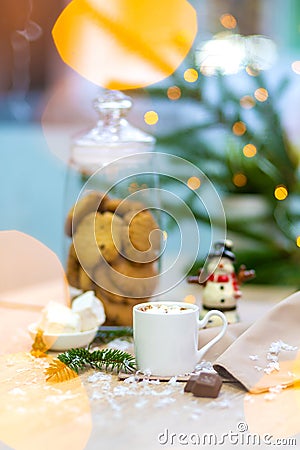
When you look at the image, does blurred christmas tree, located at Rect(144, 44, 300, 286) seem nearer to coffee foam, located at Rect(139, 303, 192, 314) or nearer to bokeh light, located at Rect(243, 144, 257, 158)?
bokeh light, located at Rect(243, 144, 257, 158)

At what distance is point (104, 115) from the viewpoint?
1.08m

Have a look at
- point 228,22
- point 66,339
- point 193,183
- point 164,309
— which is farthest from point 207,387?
point 228,22

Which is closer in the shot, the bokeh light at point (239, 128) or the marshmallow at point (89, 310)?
the marshmallow at point (89, 310)

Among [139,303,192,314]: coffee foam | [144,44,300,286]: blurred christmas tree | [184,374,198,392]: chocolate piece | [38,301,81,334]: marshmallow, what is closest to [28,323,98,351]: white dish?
[38,301,81,334]: marshmallow

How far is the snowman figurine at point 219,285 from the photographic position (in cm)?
96

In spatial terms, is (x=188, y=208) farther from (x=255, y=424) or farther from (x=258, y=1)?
(x=258, y=1)

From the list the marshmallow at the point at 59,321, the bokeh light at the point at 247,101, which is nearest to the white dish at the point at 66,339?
the marshmallow at the point at 59,321

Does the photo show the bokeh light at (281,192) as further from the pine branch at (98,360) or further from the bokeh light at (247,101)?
the pine branch at (98,360)

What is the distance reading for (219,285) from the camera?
38.0 inches

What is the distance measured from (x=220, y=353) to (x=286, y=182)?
63 centimetres

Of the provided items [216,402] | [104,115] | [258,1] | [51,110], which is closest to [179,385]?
[216,402]

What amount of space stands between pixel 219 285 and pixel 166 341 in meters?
0.21

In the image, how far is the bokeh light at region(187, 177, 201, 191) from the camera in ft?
4.56

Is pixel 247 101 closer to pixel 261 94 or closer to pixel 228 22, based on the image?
pixel 261 94
